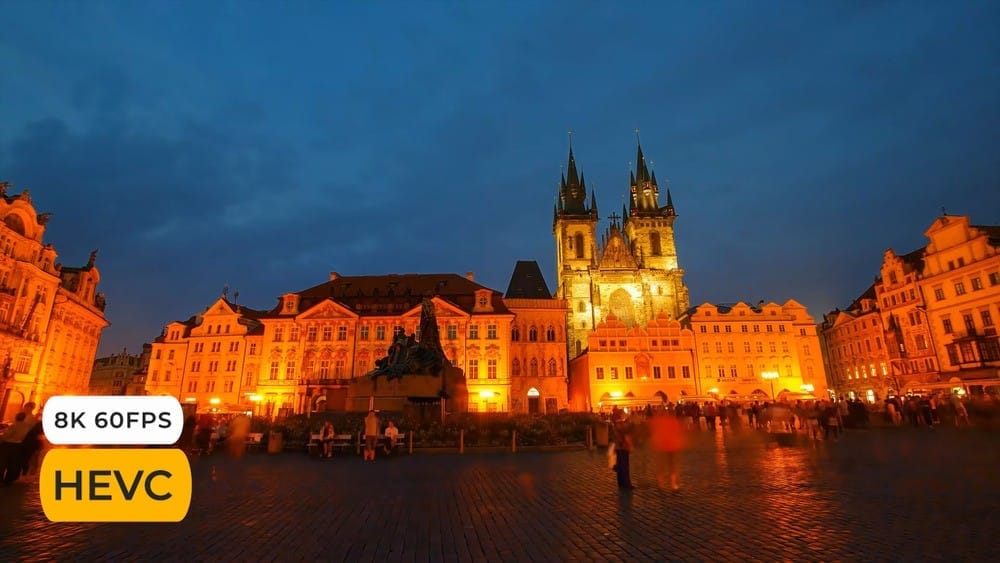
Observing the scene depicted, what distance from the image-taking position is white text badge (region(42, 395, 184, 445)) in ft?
10.5

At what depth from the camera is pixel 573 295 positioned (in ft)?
241

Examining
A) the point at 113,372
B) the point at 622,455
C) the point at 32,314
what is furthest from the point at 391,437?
the point at 113,372

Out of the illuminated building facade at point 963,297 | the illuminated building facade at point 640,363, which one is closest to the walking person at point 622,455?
the illuminated building facade at point 640,363

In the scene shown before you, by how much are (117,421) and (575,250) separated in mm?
78163

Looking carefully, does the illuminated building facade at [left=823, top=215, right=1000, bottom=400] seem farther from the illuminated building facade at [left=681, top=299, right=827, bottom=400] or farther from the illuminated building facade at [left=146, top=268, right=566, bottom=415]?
the illuminated building facade at [left=146, top=268, right=566, bottom=415]

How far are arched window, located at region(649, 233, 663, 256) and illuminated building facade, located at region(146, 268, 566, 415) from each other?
32983 millimetres

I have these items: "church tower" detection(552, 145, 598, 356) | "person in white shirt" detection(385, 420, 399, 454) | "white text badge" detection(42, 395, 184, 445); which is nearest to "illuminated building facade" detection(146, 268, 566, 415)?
"church tower" detection(552, 145, 598, 356)

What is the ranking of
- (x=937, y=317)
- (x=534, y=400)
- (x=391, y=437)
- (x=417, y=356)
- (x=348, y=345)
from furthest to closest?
(x=534, y=400) < (x=348, y=345) < (x=937, y=317) < (x=417, y=356) < (x=391, y=437)

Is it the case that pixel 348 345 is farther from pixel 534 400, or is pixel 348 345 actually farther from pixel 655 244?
pixel 655 244

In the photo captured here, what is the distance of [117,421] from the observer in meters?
3.28

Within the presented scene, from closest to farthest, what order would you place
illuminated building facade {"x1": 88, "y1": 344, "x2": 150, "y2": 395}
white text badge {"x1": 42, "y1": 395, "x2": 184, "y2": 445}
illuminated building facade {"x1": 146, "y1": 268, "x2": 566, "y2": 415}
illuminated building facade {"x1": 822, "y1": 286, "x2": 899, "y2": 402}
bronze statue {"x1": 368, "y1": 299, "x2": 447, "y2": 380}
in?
white text badge {"x1": 42, "y1": 395, "x2": 184, "y2": 445}
bronze statue {"x1": 368, "y1": 299, "x2": 447, "y2": 380}
illuminated building facade {"x1": 146, "y1": 268, "x2": 566, "y2": 415}
illuminated building facade {"x1": 822, "y1": 286, "x2": 899, "y2": 402}
illuminated building facade {"x1": 88, "y1": 344, "x2": 150, "y2": 395}

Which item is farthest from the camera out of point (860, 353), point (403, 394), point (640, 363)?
point (860, 353)

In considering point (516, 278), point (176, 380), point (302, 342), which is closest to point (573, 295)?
point (516, 278)

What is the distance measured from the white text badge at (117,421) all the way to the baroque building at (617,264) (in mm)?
65810
